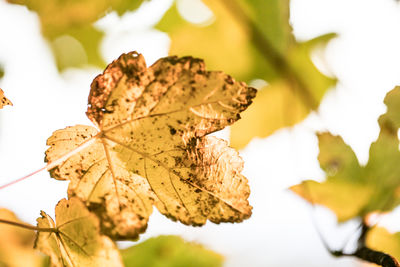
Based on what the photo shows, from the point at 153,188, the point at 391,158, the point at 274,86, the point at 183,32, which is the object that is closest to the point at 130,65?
the point at 153,188

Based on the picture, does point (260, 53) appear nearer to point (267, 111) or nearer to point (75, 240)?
point (267, 111)

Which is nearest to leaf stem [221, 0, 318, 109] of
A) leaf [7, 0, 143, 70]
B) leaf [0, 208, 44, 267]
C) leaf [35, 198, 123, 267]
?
leaf [7, 0, 143, 70]

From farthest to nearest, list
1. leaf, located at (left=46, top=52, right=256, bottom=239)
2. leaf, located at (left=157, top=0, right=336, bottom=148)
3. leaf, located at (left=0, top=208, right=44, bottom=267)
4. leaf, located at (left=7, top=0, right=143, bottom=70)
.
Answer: leaf, located at (left=0, top=208, right=44, bottom=267), leaf, located at (left=157, top=0, right=336, bottom=148), leaf, located at (left=7, top=0, right=143, bottom=70), leaf, located at (left=46, top=52, right=256, bottom=239)

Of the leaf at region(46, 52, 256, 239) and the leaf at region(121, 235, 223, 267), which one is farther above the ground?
the leaf at region(46, 52, 256, 239)

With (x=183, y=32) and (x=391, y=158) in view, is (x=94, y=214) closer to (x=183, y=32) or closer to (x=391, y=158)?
(x=183, y=32)

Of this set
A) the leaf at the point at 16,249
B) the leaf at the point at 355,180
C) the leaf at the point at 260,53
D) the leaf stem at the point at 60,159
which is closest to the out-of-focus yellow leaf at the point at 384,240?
the leaf at the point at 355,180

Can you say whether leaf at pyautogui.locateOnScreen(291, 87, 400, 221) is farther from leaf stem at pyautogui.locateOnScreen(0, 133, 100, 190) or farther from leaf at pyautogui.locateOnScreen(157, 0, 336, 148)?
leaf stem at pyautogui.locateOnScreen(0, 133, 100, 190)
